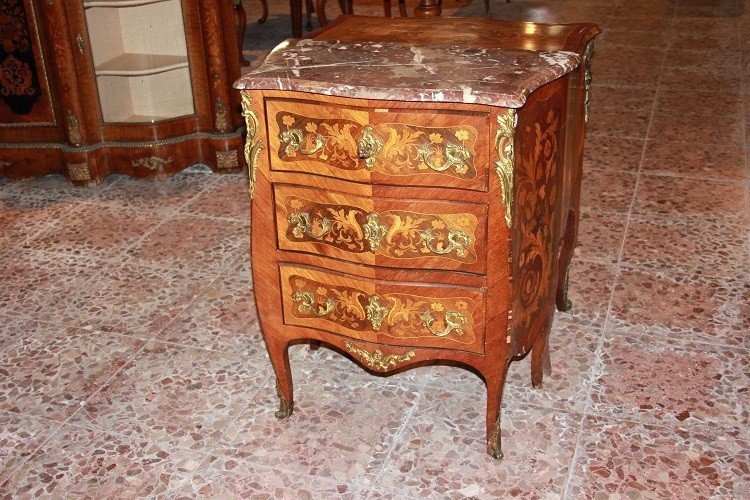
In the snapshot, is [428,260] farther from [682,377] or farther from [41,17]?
[41,17]

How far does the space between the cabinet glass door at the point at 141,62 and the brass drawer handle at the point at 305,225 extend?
2.14m

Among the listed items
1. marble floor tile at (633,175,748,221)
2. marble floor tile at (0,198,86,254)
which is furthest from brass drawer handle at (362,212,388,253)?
marble floor tile at (0,198,86,254)

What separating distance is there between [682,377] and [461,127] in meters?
1.20

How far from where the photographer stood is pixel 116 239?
374 cm

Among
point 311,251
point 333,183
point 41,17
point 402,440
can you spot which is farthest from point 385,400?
point 41,17

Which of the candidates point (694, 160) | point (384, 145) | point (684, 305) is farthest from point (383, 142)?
point (694, 160)

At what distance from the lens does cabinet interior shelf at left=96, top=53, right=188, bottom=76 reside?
417 cm

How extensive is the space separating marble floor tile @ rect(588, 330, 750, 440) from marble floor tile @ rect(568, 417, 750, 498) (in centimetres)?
5

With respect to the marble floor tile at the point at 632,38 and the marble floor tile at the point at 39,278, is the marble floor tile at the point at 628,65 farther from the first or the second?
the marble floor tile at the point at 39,278

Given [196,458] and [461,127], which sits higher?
[461,127]

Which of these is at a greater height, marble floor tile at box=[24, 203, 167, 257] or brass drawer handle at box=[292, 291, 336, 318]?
brass drawer handle at box=[292, 291, 336, 318]

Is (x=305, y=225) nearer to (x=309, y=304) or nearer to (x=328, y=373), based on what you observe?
(x=309, y=304)

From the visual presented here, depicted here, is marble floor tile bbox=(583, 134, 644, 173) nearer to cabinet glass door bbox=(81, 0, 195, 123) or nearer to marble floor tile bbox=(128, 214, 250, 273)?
marble floor tile bbox=(128, 214, 250, 273)

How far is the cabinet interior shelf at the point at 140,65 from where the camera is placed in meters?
4.17
